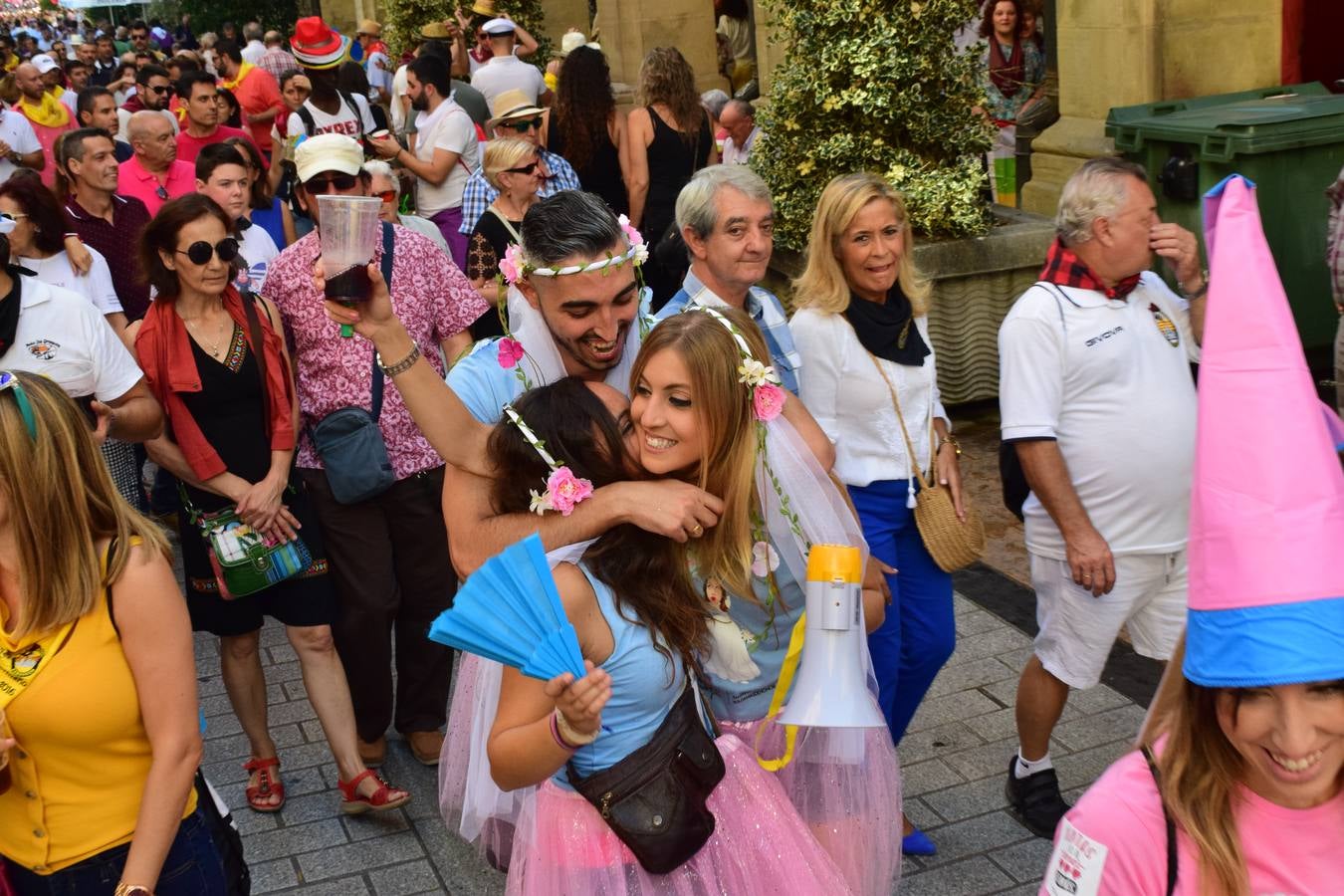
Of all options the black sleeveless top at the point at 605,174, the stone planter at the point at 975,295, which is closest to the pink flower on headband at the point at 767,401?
the stone planter at the point at 975,295

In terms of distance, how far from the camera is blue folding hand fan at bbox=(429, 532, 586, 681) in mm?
2613

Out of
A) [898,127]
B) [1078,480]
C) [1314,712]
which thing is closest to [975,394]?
[898,127]

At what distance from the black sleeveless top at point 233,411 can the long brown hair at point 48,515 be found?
1855mm

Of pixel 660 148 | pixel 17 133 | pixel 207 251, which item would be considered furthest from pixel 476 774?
pixel 17 133

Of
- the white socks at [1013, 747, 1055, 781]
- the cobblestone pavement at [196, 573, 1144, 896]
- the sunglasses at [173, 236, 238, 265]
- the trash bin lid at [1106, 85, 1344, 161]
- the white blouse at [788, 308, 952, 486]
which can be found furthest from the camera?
the trash bin lid at [1106, 85, 1344, 161]

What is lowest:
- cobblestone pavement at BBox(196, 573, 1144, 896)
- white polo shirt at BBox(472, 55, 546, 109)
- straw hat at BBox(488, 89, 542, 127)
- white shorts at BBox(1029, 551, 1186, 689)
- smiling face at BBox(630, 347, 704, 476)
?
cobblestone pavement at BBox(196, 573, 1144, 896)

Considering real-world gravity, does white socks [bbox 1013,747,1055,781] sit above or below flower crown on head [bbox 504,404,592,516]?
below

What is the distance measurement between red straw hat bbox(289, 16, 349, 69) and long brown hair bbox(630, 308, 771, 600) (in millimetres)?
8037

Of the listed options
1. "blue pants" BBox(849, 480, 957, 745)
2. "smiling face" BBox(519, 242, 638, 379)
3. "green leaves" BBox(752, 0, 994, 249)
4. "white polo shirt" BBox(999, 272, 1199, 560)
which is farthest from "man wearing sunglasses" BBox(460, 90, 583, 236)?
"smiling face" BBox(519, 242, 638, 379)

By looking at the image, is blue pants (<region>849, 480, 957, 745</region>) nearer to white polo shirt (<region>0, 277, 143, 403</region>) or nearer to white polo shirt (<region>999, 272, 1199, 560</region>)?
white polo shirt (<region>999, 272, 1199, 560</region>)

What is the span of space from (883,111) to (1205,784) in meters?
6.67

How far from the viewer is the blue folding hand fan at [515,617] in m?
2.61

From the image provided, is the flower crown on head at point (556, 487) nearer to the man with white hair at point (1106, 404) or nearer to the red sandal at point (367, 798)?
the man with white hair at point (1106, 404)

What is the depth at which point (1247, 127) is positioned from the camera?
7371mm
